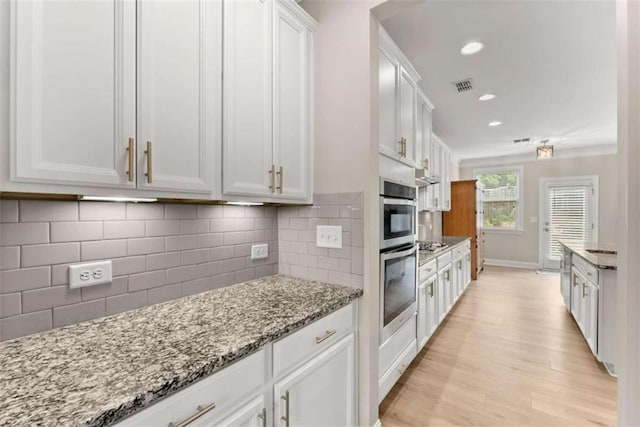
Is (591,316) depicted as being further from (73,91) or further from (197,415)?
(73,91)

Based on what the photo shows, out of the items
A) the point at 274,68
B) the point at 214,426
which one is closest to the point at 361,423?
the point at 214,426

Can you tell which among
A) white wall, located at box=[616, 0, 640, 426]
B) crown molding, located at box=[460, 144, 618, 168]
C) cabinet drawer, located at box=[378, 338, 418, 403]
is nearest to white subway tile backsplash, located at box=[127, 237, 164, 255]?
cabinet drawer, located at box=[378, 338, 418, 403]

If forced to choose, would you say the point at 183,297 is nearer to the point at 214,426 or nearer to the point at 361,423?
the point at 214,426

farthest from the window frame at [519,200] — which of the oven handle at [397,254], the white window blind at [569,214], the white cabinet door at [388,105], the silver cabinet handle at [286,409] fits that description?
the silver cabinet handle at [286,409]

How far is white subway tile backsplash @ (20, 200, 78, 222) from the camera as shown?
3.15ft

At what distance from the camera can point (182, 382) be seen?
737 mm

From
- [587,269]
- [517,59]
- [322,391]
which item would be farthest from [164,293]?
[587,269]

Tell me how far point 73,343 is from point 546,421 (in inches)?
100

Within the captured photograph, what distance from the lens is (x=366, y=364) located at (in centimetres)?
156

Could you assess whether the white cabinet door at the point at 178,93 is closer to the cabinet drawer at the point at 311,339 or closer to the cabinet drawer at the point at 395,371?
the cabinet drawer at the point at 311,339

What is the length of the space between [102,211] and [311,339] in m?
0.97

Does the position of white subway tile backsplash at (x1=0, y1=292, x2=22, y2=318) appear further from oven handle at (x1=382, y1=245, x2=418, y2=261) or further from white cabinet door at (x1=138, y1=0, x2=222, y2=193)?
oven handle at (x1=382, y1=245, x2=418, y2=261)

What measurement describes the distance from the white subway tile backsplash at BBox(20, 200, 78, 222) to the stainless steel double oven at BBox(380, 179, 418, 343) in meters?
1.40

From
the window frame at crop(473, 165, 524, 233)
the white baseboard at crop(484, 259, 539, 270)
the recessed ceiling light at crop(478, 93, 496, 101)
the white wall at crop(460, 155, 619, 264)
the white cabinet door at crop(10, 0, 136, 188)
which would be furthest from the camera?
the window frame at crop(473, 165, 524, 233)
